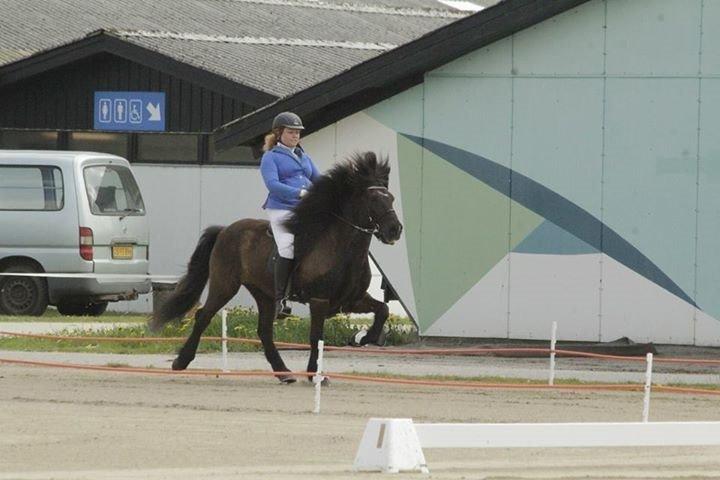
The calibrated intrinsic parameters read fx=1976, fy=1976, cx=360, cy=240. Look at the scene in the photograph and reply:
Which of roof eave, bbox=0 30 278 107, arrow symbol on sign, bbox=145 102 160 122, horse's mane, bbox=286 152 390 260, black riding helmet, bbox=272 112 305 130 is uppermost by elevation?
roof eave, bbox=0 30 278 107

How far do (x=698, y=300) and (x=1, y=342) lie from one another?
784cm

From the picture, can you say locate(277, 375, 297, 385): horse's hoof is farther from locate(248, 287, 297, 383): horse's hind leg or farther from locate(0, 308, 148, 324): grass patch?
locate(0, 308, 148, 324): grass patch

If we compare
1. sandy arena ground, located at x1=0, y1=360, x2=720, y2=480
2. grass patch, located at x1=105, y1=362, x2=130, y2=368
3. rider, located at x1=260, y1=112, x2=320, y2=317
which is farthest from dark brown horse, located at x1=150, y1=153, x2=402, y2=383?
grass patch, located at x1=105, y1=362, x2=130, y2=368

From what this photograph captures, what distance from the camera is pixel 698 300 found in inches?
827

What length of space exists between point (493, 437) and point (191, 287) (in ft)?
24.3

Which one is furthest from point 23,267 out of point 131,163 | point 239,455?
point 239,455

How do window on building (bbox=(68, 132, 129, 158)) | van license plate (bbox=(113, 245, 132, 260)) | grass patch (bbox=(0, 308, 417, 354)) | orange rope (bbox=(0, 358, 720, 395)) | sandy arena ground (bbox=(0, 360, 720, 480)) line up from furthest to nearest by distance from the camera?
window on building (bbox=(68, 132, 129, 158)) → van license plate (bbox=(113, 245, 132, 260)) → grass patch (bbox=(0, 308, 417, 354)) → orange rope (bbox=(0, 358, 720, 395)) → sandy arena ground (bbox=(0, 360, 720, 480))

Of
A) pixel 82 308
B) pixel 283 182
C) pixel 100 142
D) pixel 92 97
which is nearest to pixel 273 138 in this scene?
pixel 283 182

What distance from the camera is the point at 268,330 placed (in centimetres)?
1827

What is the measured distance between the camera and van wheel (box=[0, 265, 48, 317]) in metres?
27.4

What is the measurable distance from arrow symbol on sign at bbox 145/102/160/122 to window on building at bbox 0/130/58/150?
5.55 ft

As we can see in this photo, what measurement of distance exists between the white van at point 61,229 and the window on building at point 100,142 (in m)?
2.06

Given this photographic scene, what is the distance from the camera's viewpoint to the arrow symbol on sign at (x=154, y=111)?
97.1ft

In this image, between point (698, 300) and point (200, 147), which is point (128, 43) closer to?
point (200, 147)
